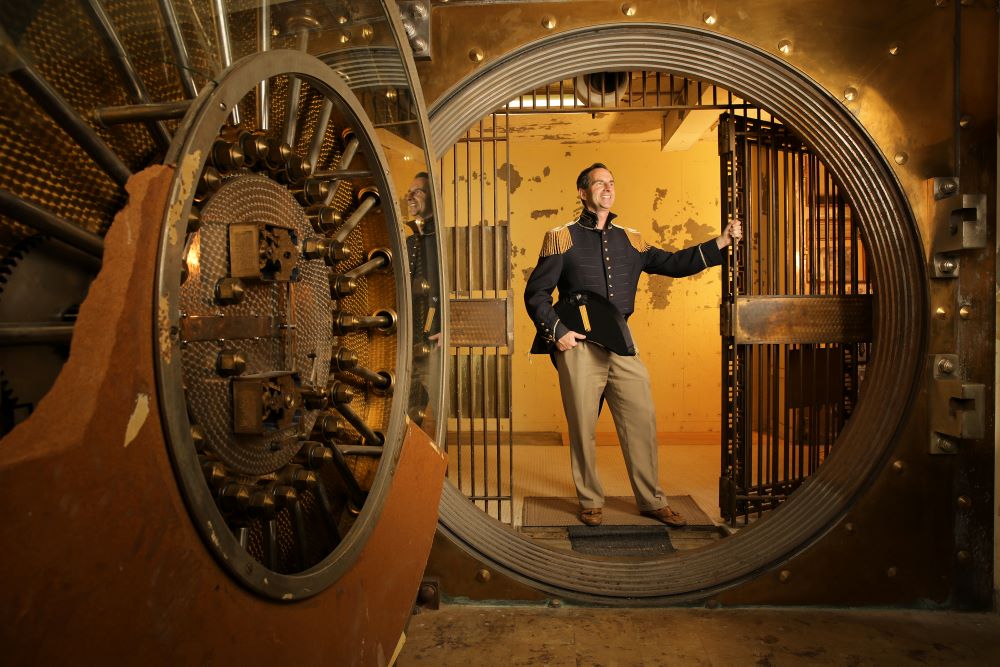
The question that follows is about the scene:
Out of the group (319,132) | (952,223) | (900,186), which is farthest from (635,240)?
(319,132)

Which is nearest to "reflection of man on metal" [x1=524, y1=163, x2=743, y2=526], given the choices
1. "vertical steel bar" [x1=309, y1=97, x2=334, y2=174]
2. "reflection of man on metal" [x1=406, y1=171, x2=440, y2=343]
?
"reflection of man on metal" [x1=406, y1=171, x2=440, y2=343]

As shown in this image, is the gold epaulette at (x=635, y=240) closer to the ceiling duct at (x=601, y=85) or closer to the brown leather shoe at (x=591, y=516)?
the ceiling duct at (x=601, y=85)

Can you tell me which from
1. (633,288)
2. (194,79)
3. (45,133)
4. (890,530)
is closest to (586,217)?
(633,288)

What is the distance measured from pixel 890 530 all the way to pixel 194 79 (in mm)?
2455

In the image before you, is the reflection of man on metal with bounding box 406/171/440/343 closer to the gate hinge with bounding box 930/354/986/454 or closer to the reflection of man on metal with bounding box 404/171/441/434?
the reflection of man on metal with bounding box 404/171/441/434

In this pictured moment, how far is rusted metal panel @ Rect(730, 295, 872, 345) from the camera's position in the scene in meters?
2.62

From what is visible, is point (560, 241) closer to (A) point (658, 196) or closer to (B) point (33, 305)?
(A) point (658, 196)

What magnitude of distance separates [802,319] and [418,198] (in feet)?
5.16

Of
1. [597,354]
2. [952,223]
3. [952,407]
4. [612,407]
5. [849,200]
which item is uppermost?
[849,200]

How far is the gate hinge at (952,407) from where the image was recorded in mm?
2312

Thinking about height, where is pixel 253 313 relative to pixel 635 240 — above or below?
below

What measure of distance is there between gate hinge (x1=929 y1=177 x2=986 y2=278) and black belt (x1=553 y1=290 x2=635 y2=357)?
1302 millimetres

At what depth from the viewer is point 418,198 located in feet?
6.06

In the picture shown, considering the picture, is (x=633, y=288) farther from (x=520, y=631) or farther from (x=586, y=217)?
(x=520, y=631)
